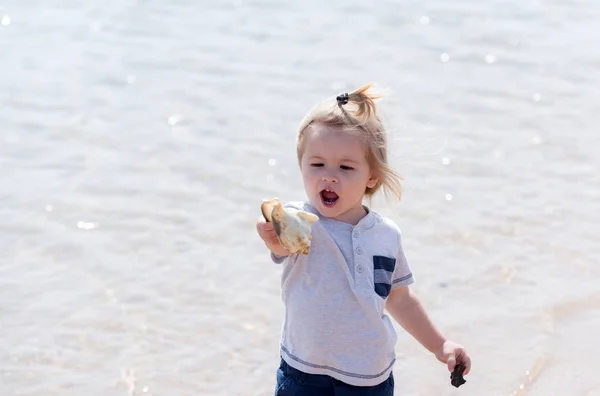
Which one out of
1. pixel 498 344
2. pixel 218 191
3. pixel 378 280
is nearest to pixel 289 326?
pixel 378 280

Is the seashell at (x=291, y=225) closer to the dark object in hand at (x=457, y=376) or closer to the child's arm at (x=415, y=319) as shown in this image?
the child's arm at (x=415, y=319)

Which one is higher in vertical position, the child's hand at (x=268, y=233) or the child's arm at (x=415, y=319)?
the child's hand at (x=268, y=233)

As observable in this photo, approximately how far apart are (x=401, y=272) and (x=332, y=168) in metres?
0.37

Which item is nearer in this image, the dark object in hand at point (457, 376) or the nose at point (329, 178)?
the nose at point (329, 178)

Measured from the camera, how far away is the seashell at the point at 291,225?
2.62 metres

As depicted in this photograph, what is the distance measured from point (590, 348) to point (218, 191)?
2.25 metres

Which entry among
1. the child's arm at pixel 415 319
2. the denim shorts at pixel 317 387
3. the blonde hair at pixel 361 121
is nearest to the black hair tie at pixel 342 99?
the blonde hair at pixel 361 121

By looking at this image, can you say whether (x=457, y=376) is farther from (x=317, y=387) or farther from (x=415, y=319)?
(x=317, y=387)

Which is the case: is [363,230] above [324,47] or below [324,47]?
above

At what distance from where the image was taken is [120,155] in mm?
6199

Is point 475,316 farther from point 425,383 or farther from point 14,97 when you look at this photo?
point 14,97

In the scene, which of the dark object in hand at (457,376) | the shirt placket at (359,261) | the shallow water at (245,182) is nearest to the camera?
the shirt placket at (359,261)

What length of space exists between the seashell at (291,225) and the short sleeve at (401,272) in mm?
360

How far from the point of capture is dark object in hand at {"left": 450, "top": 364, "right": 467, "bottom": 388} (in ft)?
9.55
